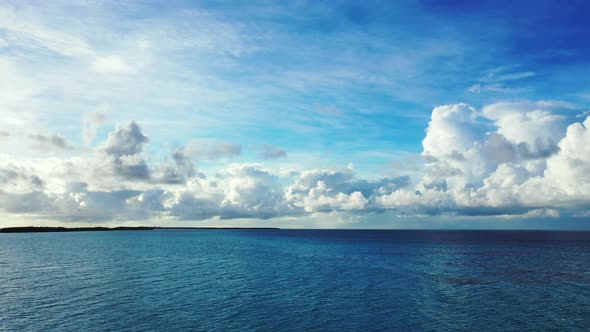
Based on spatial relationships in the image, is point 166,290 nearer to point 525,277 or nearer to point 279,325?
point 279,325

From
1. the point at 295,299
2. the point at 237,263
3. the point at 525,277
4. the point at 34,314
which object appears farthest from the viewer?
the point at 237,263

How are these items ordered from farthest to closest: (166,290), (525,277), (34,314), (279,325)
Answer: (525,277), (166,290), (34,314), (279,325)

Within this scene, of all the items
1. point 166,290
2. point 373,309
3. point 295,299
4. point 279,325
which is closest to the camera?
point 279,325

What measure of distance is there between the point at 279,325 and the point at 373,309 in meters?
15.8

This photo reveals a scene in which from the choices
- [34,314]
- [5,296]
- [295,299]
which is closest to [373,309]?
[295,299]

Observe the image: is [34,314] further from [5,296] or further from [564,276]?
[564,276]

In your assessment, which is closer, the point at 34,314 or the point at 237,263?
the point at 34,314

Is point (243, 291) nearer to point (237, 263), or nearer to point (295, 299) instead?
point (295, 299)

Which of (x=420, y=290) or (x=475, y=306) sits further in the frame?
(x=420, y=290)

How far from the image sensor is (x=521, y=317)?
51031mm

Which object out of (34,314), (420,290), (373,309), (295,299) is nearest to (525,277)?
(420,290)

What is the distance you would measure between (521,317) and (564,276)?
47.7 m

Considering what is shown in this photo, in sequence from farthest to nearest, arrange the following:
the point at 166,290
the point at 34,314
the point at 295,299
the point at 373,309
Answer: the point at 166,290
the point at 295,299
the point at 373,309
the point at 34,314

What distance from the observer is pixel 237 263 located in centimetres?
11262
